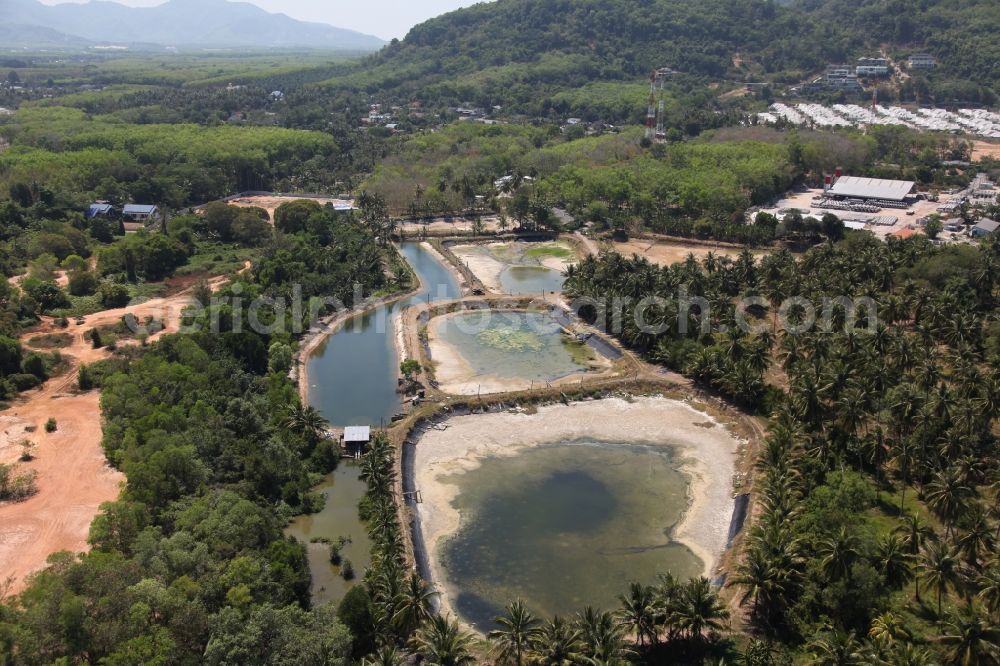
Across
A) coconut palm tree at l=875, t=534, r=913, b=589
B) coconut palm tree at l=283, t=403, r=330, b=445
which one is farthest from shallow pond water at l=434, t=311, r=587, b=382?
coconut palm tree at l=875, t=534, r=913, b=589

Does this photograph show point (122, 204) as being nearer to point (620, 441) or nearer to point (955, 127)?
point (620, 441)

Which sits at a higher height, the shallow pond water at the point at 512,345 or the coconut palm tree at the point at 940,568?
the coconut palm tree at the point at 940,568

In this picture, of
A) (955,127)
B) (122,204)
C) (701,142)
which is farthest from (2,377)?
(955,127)

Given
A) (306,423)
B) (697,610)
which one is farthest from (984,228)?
(306,423)

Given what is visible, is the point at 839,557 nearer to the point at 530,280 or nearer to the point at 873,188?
the point at 530,280

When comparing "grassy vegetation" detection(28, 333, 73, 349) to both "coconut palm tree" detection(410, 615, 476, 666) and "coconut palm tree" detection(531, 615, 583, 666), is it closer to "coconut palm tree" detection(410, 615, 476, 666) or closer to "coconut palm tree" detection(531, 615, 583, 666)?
"coconut palm tree" detection(410, 615, 476, 666)

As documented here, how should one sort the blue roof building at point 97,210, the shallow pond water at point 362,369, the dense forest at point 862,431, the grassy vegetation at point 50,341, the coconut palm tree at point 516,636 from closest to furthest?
the coconut palm tree at point 516,636, the dense forest at point 862,431, the shallow pond water at point 362,369, the grassy vegetation at point 50,341, the blue roof building at point 97,210

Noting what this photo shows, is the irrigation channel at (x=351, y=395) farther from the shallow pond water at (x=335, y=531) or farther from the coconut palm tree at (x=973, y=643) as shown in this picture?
the coconut palm tree at (x=973, y=643)

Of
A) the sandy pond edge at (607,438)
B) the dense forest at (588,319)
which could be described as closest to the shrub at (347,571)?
the dense forest at (588,319)
